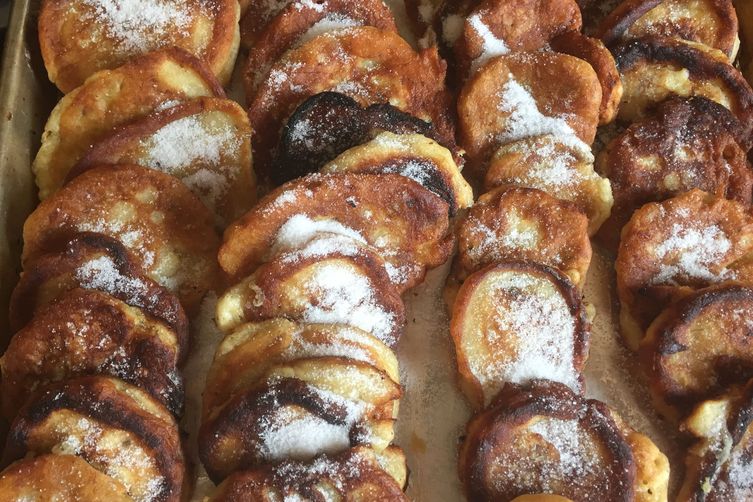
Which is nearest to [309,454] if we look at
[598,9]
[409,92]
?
[409,92]

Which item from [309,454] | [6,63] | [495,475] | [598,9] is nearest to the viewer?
[309,454]

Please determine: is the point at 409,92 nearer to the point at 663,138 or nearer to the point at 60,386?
the point at 663,138

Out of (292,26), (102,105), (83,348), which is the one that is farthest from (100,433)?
(292,26)

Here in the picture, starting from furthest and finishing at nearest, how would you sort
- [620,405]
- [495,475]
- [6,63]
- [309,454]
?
1. [6,63]
2. [620,405]
3. [495,475]
4. [309,454]

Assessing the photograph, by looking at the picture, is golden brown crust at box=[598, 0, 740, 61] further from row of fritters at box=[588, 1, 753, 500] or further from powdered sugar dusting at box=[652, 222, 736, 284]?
powdered sugar dusting at box=[652, 222, 736, 284]

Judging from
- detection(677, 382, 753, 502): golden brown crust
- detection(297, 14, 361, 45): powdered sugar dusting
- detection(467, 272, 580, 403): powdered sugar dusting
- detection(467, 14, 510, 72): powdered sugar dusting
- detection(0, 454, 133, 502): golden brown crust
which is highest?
detection(297, 14, 361, 45): powdered sugar dusting

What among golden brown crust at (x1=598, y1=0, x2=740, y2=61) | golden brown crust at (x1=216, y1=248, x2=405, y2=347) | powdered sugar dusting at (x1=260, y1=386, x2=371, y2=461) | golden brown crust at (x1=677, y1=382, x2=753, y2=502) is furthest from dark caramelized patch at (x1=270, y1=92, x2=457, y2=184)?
golden brown crust at (x1=677, y1=382, x2=753, y2=502)
